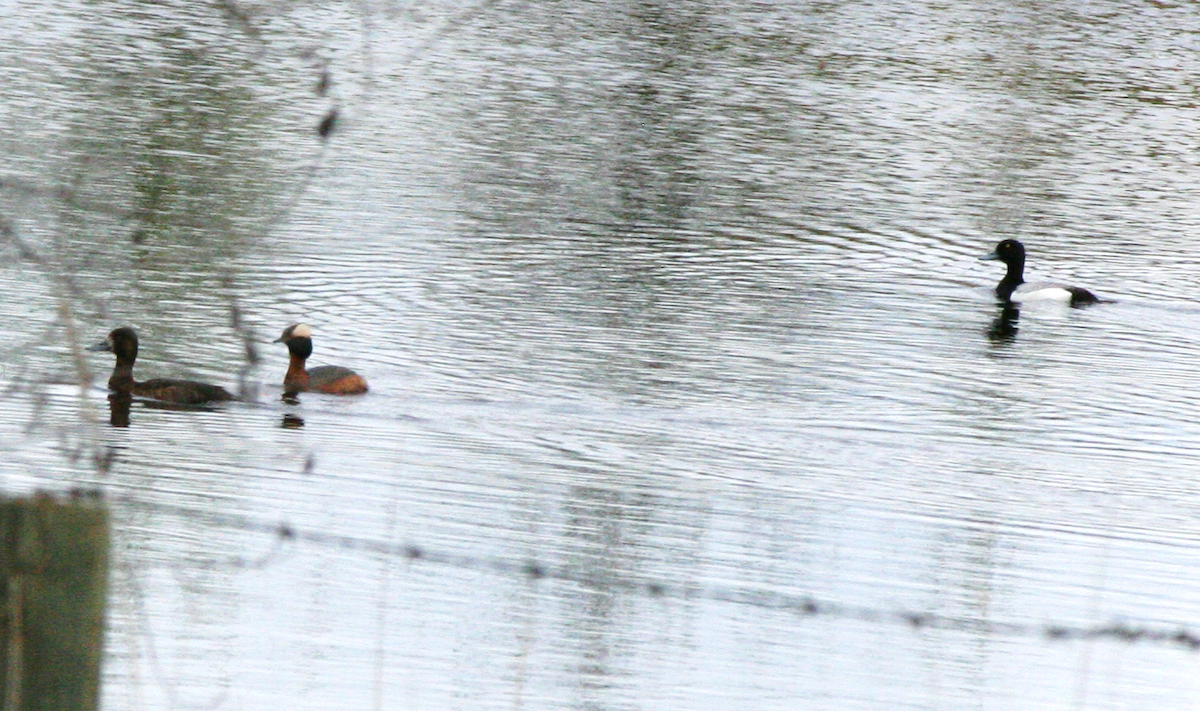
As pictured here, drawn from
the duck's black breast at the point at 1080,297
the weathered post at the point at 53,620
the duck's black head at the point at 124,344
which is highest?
the weathered post at the point at 53,620

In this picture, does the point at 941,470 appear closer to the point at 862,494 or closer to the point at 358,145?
the point at 862,494

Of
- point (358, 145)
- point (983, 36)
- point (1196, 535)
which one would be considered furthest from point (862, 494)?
point (983, 36)

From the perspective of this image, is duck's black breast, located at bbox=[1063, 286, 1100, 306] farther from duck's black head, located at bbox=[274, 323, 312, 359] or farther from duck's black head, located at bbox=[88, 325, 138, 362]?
duck's black head, located at bbox=[88, 325, 138, 362]

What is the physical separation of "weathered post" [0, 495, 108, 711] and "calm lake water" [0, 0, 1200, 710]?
821mm

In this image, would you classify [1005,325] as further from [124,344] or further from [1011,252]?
[124,344]

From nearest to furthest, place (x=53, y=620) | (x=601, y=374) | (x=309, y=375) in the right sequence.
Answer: (x=53, y=620) < (x=309, y=375) < (x=601, y=374)

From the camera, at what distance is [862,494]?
10.4 meters

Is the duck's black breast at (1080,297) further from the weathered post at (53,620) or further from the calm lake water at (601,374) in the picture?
the weathered post at (53,620)

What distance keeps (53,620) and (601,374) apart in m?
10.1

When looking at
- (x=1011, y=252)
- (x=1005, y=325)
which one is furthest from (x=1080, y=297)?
(x=1011, y=252)

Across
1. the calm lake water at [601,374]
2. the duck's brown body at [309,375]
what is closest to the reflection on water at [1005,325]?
the calm lake water at [601,374]

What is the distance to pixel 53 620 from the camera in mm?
3059

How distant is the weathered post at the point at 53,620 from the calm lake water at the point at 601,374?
82 centimetres

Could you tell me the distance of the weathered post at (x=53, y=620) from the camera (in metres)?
3.01
